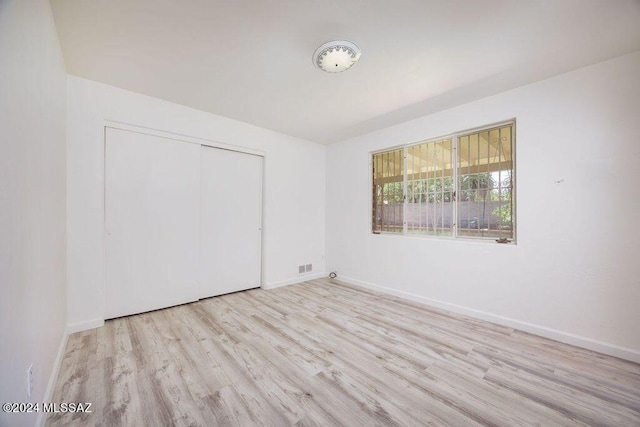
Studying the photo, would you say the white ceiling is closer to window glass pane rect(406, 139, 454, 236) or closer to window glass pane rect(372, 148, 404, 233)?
window glass pane rect(406, 139, 454, 236)

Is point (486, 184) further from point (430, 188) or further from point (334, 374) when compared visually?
point (334, 374)

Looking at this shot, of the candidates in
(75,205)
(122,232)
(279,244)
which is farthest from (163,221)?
(279,244)

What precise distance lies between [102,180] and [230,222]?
5.07 ft

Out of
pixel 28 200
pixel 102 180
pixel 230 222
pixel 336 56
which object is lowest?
pixel 230 222

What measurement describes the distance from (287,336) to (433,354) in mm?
1378

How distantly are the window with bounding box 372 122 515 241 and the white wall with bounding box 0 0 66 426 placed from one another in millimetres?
3778

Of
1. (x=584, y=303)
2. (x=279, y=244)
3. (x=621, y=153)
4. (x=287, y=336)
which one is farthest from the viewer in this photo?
(x=279, y=244)

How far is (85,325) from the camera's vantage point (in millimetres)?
2463

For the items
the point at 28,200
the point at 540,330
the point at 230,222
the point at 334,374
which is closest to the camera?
the point at 28,200

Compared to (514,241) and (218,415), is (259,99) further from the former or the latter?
(514,241)

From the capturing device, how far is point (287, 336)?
2.41m

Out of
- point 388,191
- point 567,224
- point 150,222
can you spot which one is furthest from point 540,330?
point 150,222

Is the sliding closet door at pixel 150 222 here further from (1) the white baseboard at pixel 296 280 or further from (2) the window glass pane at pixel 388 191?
(2) the window glass pane at pixel 388 191

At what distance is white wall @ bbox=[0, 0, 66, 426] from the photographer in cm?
96
